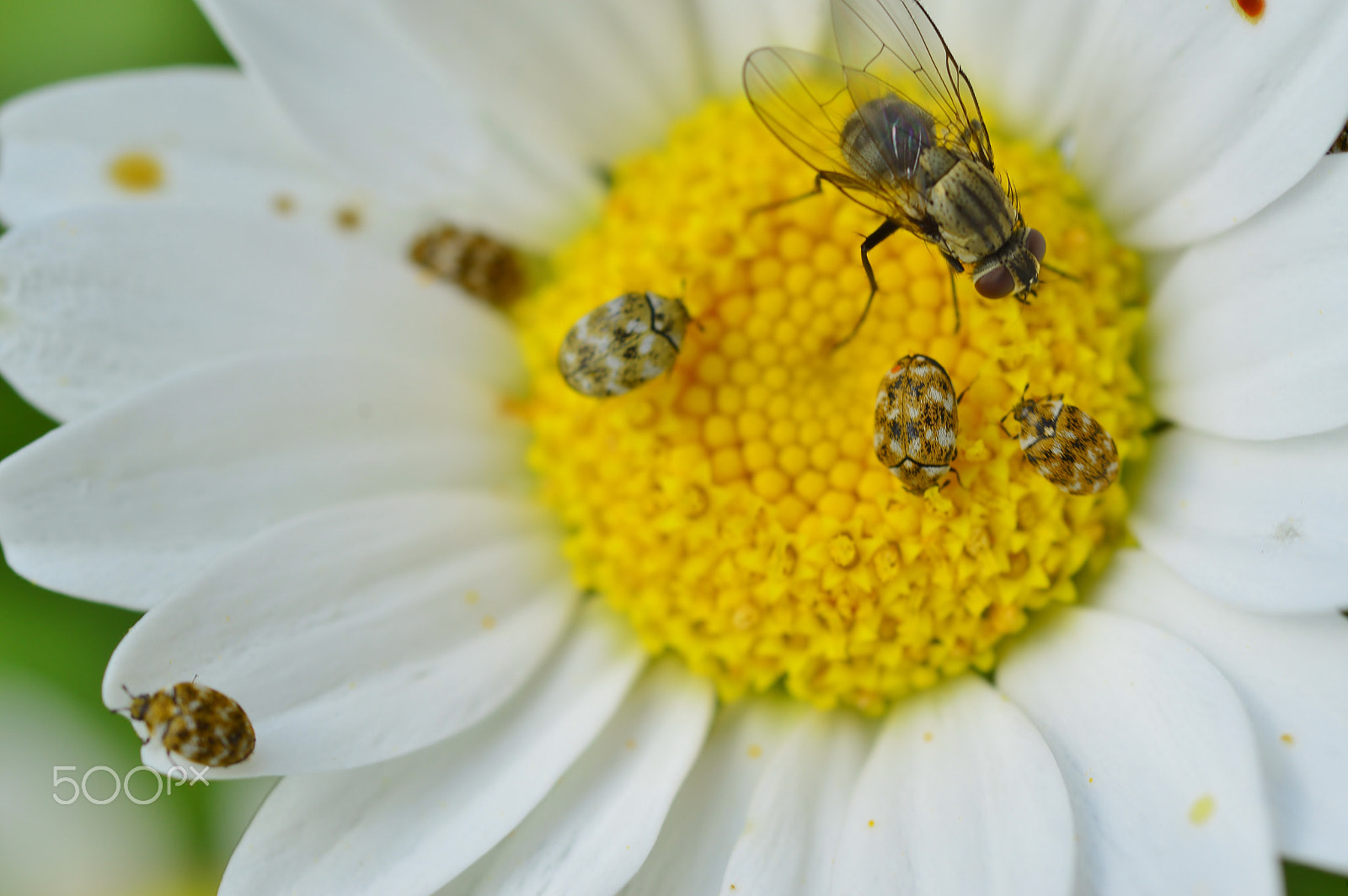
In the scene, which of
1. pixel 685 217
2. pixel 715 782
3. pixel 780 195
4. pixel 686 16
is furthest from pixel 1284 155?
pixel 715 782

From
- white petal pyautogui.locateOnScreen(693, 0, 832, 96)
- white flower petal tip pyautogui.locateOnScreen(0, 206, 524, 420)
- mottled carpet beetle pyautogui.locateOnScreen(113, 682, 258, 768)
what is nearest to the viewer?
mottled carpet beetle pyautogui.locateOnScreen(113, 682, 258, 768)

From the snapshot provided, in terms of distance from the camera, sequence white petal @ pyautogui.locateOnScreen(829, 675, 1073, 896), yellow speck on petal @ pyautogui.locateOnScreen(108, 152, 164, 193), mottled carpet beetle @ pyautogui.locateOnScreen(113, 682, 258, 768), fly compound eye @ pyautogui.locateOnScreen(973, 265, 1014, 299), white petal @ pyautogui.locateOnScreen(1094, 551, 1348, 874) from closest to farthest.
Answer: white petal @ pyautogui.locateOnScreen(1094, 551, 1348, 874), white petal @ pyautogui.locateOnScreen(829, 675, 1073, 896), mottled carpet beetle @ pyautogui.locateOnScreen(113, 682, 258, 768), fly compound eye @ pyautogui.locateOnScreen(973, 265, 1014, 299), yellow speck on petal @ pyautogui.locateOnScreen(108, 152, 164, 193)

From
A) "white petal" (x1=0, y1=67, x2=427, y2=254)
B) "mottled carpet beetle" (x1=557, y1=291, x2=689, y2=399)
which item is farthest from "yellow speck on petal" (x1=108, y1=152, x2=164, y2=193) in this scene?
"mottled carpet beetle" (x1=557, y1=291, x2=689, y2=399)

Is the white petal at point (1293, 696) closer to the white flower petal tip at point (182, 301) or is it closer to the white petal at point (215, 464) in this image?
the white petal at point (215, 464)

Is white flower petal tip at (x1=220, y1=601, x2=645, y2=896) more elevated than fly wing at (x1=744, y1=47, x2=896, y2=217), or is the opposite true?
fly wing at (x1=744, y1=47, x2=896, y2=217)

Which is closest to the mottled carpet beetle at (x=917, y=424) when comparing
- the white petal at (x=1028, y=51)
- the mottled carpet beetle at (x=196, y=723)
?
the white petal at (x=1028, y=51)

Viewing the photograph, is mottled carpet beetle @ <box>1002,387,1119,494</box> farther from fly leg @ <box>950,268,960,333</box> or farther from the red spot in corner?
the red spot in corner

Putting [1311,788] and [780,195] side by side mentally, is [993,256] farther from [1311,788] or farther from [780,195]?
[1311,788]
